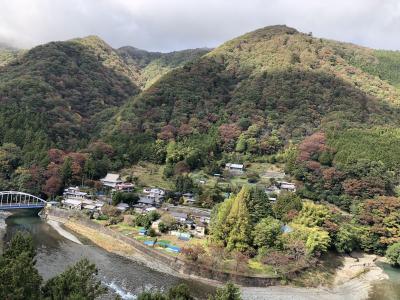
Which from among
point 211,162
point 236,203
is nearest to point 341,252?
point 236,203

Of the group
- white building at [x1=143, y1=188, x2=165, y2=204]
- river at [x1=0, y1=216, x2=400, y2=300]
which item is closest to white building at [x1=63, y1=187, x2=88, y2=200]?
white building at [x1=143, y1=188, x2=165, y2=204]

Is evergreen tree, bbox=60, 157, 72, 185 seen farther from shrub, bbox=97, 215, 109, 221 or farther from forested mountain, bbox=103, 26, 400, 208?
shrub, bbox=97, 215, 109, 221

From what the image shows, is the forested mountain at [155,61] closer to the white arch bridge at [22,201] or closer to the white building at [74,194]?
the white building at [74,194]

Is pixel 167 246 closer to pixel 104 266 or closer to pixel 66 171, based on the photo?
pixel 104 266

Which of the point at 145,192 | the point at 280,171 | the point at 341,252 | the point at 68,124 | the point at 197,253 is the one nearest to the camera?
the point at 197,253

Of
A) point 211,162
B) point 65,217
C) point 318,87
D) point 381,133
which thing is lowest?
point 65,217

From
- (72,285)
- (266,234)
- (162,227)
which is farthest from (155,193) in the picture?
(72,285)

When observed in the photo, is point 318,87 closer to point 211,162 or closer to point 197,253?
point 211,162
